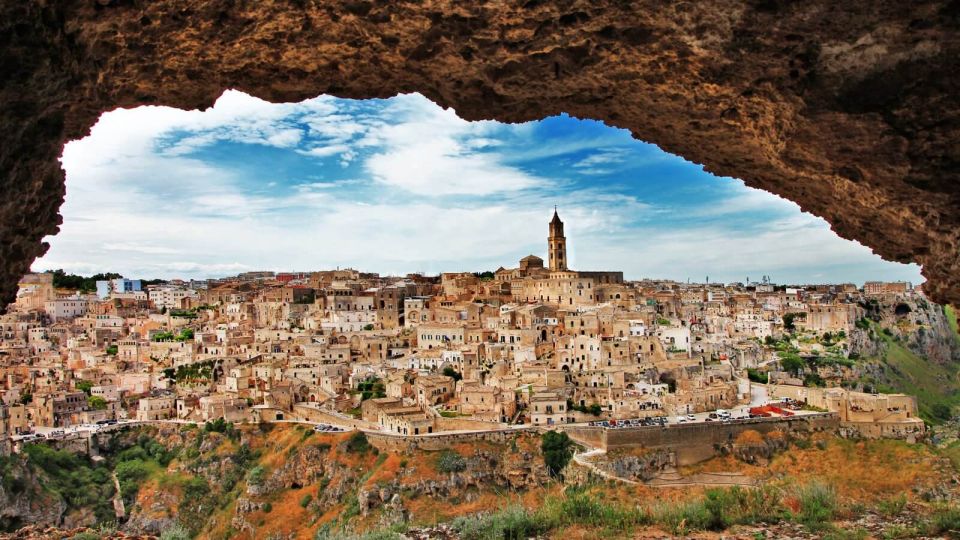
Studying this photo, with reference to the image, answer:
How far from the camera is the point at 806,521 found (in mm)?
6230

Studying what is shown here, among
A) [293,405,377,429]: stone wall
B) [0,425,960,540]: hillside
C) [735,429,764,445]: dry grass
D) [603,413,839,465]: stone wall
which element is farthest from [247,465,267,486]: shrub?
[735,429,764,445]: dry grass

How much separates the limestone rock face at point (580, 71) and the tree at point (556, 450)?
20391 mm

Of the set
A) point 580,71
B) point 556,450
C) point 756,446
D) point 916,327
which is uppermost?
point 580,71

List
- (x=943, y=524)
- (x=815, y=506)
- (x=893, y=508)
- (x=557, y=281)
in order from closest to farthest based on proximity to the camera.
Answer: (x=943, y=524) → (x=815, y=506) → (x=893, y=508) → (x=557, y=281)

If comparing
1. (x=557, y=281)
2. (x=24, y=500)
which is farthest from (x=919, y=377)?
(x=24, y=500)

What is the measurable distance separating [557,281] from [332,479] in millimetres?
22123

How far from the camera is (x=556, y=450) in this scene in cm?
2327

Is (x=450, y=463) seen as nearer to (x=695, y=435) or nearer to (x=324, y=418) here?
(x=324, y=418)

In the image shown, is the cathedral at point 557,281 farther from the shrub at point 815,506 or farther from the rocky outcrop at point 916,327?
the shrub at point 815,506

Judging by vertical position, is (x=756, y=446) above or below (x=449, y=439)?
below

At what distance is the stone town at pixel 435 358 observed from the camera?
2602cm

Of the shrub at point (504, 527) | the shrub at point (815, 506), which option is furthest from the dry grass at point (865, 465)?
the shrub at point (504, 527)

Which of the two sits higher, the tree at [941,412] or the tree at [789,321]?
the tree at [789,321]

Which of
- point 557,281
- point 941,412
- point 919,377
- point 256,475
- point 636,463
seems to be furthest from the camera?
point 557,281
